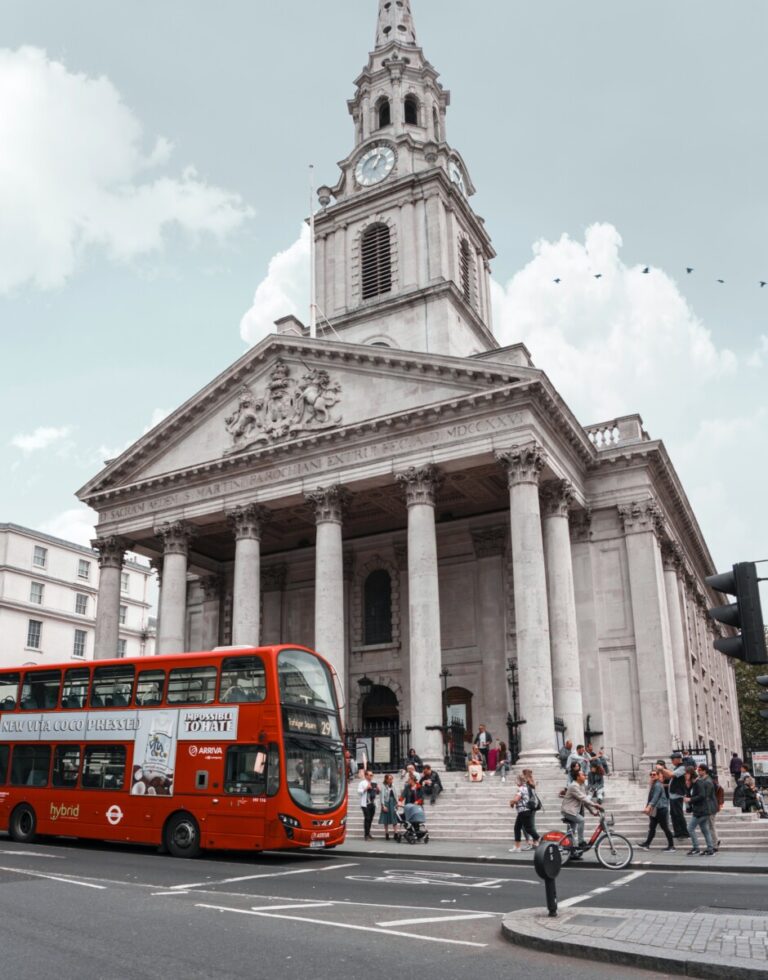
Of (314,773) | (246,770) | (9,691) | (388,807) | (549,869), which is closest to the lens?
(549,869)

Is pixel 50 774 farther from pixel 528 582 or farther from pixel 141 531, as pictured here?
pixel 141 531

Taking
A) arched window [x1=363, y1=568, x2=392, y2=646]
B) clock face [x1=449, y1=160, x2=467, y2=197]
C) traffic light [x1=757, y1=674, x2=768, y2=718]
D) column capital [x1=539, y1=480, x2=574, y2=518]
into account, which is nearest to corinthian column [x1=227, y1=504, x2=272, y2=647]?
arched window [x1=363, y1=568, x2=392, y2=646]

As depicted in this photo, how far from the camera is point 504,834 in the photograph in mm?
21141

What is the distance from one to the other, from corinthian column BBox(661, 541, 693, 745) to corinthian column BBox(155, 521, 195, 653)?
61.4ft

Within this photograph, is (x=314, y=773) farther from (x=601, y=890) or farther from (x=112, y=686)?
(x=601, y=890)

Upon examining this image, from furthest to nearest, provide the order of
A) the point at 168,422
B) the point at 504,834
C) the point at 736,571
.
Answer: the point at 168,422, the point at 504,834, the point at 736,571

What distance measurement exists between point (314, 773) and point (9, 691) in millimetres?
8648

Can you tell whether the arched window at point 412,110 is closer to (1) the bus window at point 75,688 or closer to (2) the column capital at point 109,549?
(2) the column capital at point 109,549

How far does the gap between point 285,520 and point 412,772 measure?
16972 mm

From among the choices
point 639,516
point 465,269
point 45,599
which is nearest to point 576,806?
point 639,516

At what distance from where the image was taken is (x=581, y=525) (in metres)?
33.2

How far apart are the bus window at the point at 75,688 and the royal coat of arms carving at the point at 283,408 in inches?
561

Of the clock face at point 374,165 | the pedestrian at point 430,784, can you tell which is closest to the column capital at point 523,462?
the pedestrian at point 430,784

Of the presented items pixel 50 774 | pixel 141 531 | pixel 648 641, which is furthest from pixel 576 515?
pixel 50 774
